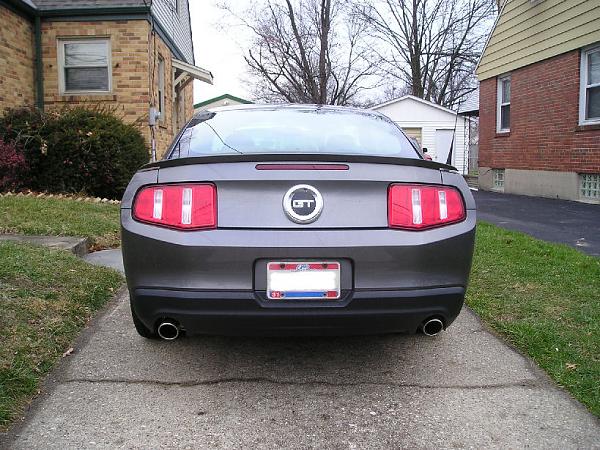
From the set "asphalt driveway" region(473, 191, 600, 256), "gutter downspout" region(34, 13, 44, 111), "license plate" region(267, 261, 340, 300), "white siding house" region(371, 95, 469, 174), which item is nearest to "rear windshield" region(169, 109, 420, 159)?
"license plate" region(267, 261, 340, 300)

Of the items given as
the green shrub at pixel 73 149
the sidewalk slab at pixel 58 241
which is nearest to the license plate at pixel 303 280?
the sidewalk slab at pixel 58 241

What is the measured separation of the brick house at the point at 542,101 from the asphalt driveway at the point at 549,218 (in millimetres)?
686

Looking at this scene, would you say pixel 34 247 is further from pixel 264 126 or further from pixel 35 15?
pixel 35 15

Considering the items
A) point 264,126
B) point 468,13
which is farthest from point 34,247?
point 468,13

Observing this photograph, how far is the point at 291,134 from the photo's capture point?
145 inches

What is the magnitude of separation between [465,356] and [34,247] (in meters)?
4.10

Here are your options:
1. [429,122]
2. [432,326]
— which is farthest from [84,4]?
[429,122]

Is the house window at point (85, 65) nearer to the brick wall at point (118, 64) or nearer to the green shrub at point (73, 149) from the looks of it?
the brick wall at point (118, 64)

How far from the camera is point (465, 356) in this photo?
3.49 meters

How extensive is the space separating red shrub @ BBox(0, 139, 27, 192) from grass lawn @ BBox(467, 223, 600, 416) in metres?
7.24

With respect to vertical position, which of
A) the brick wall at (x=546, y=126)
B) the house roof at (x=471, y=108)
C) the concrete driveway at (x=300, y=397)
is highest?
the house roof at (x=471, y=108)

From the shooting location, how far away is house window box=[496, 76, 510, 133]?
14.6 metres

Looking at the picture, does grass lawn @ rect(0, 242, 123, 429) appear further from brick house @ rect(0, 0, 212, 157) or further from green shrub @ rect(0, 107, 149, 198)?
brick house @ rect(0, 0, 212, 157)

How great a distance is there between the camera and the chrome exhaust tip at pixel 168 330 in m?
2.79
